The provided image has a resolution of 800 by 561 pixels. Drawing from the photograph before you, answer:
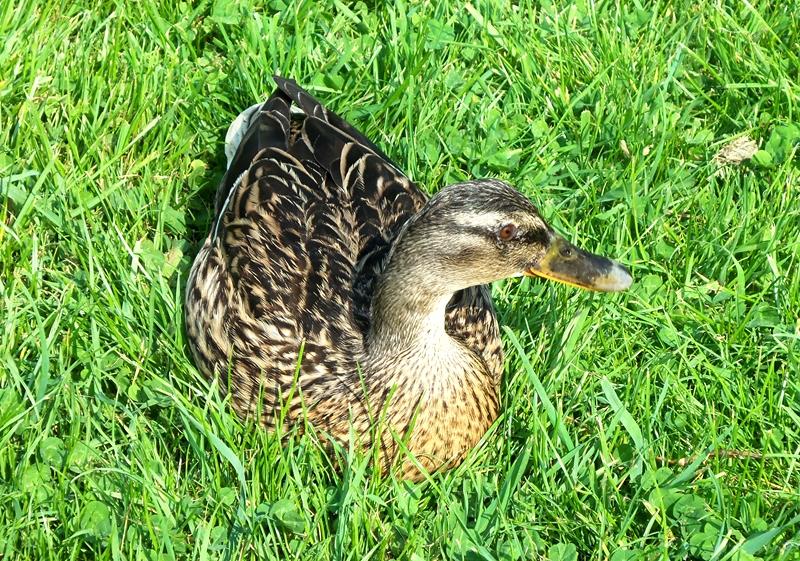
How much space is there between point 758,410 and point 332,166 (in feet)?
5.74

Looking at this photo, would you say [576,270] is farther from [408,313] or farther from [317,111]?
[317,111]

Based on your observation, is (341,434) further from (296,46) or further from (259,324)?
(296,46)

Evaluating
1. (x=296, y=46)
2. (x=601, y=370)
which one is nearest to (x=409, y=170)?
(x=296, y=46)

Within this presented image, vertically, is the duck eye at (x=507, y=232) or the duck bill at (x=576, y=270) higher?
the duck eye at (x=507, y=232)

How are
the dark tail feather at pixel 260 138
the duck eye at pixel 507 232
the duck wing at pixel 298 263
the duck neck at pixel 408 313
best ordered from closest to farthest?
the duck eye at pixel 507 232 → the duck neck at pixel 408 313 → the duck wing at pixel 298 263 → the dark tail feather at pixel 260 138

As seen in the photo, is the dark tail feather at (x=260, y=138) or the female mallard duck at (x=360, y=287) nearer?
the female mallard duck at (x=360, y=287)

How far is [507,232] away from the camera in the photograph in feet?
12.6

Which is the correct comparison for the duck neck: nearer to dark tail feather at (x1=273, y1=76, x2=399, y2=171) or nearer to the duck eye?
the duck eye

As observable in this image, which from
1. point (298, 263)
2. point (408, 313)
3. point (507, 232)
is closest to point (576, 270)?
point (507, 232)

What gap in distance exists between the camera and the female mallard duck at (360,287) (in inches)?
153

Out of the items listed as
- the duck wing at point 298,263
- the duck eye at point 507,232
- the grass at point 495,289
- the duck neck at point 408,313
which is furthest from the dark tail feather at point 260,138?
the duck eye at point 507,232

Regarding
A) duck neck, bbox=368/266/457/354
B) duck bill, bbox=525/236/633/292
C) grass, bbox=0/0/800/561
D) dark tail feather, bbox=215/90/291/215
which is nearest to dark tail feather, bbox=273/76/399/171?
dark tail feather, bbox=215/90/291/215

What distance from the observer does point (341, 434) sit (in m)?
4.16

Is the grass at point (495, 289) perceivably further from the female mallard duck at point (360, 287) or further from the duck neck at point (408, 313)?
the duck neck at point (408, 313)
